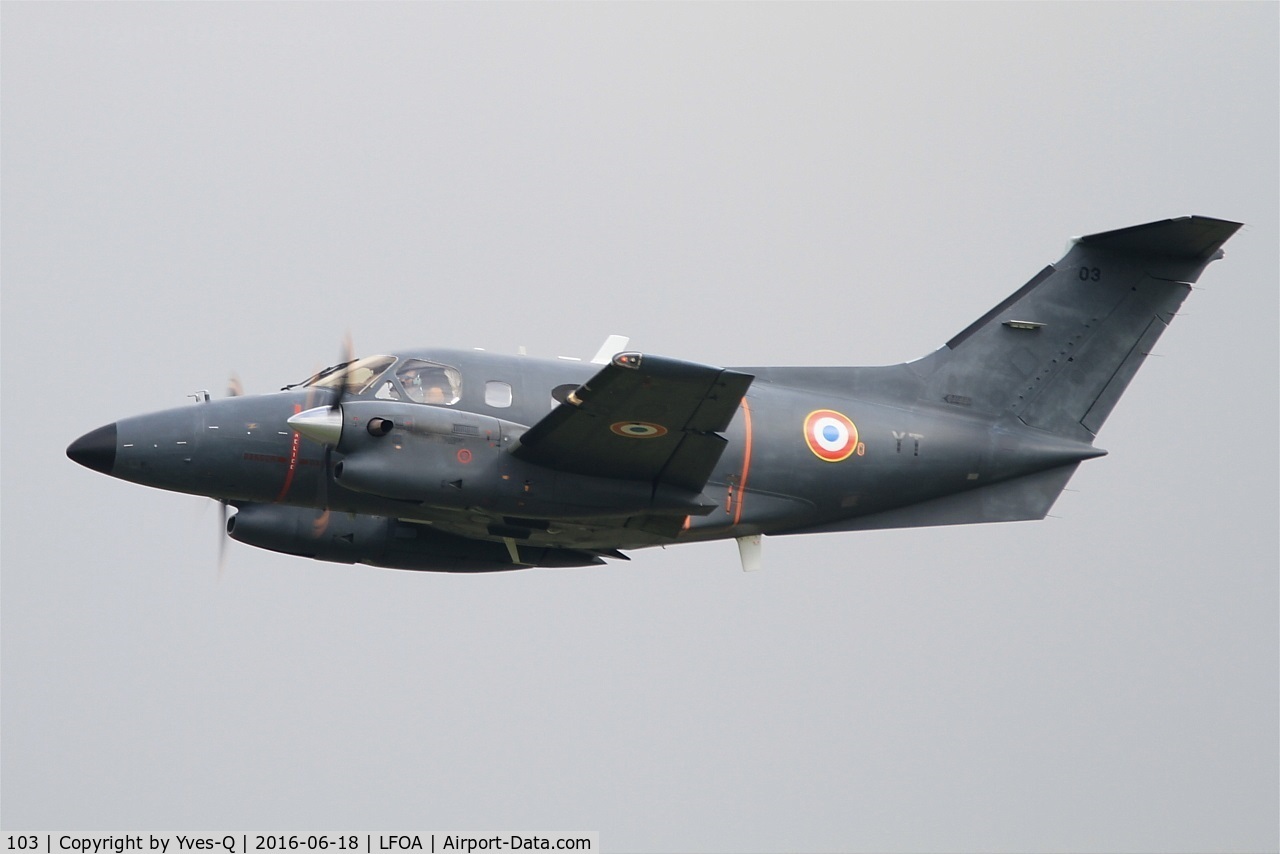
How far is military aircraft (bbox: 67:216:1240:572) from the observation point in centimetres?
1658

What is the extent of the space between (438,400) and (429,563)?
3548mm

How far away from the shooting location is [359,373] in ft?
57.3

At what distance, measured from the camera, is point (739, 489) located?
60.4 feet

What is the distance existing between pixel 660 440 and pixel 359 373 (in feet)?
11.6

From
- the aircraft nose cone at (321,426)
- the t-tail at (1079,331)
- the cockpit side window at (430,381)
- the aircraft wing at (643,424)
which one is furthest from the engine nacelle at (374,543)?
the t-tail at (1079,331)

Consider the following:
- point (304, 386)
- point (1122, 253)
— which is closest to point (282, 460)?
point (304, 386)

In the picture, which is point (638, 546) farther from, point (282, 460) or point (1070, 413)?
point (1070, 413)

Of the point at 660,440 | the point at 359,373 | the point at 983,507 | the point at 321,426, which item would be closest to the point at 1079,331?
the point at 983,507

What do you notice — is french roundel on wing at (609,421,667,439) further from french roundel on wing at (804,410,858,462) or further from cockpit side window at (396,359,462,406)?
french roundel on wing at (804,410,858,462)

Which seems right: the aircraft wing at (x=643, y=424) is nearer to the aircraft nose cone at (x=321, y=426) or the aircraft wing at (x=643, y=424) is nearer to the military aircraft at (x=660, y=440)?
the military aircraft at (x=660, y=440)

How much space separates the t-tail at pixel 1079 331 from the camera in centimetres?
2014

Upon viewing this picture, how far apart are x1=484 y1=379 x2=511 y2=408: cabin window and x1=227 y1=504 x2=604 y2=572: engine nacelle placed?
2909 millimetres

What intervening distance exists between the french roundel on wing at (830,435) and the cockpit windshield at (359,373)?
5.07 metres

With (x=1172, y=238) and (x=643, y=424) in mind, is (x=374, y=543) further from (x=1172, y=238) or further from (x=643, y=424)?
(x=1172, y=238)
